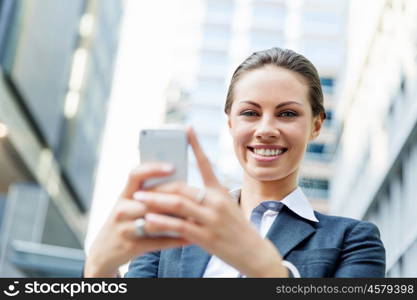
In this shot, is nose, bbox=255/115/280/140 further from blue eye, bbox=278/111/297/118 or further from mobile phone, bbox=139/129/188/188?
mobile phone, bbox=139/129/188/188

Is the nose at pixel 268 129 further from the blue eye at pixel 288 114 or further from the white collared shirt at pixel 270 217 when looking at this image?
the white collared shirt at pixel 270 217

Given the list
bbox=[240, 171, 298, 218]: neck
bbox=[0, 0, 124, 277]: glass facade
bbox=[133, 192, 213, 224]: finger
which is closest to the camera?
bbox=[133, 192, 213, 224]: finger

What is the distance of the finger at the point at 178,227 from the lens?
1203 mm

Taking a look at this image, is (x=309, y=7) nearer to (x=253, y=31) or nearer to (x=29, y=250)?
(x=253, y=31)

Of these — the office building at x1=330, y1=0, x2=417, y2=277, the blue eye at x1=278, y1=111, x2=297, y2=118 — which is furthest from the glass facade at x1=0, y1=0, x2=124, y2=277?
the blue eye at x1=278, y1=111, x2=297, y2=118

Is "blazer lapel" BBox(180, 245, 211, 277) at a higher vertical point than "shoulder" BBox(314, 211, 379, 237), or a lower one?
lower

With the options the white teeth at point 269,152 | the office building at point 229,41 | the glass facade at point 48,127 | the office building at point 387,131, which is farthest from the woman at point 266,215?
the office building at point 229,41

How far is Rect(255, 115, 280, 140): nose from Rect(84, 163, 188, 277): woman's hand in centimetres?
52

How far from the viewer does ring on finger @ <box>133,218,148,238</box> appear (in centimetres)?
125

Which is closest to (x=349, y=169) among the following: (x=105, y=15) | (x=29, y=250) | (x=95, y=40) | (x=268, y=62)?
(x=29, y=250)

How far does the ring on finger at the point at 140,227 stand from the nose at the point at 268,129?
22.6 inches

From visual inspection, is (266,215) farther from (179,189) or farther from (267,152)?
(179,189)

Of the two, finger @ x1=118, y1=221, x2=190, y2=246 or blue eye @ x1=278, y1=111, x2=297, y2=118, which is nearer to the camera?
finger @ x1=118, y1=221, x2=190, y2=246

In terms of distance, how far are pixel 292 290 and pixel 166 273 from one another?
464 millimetres
